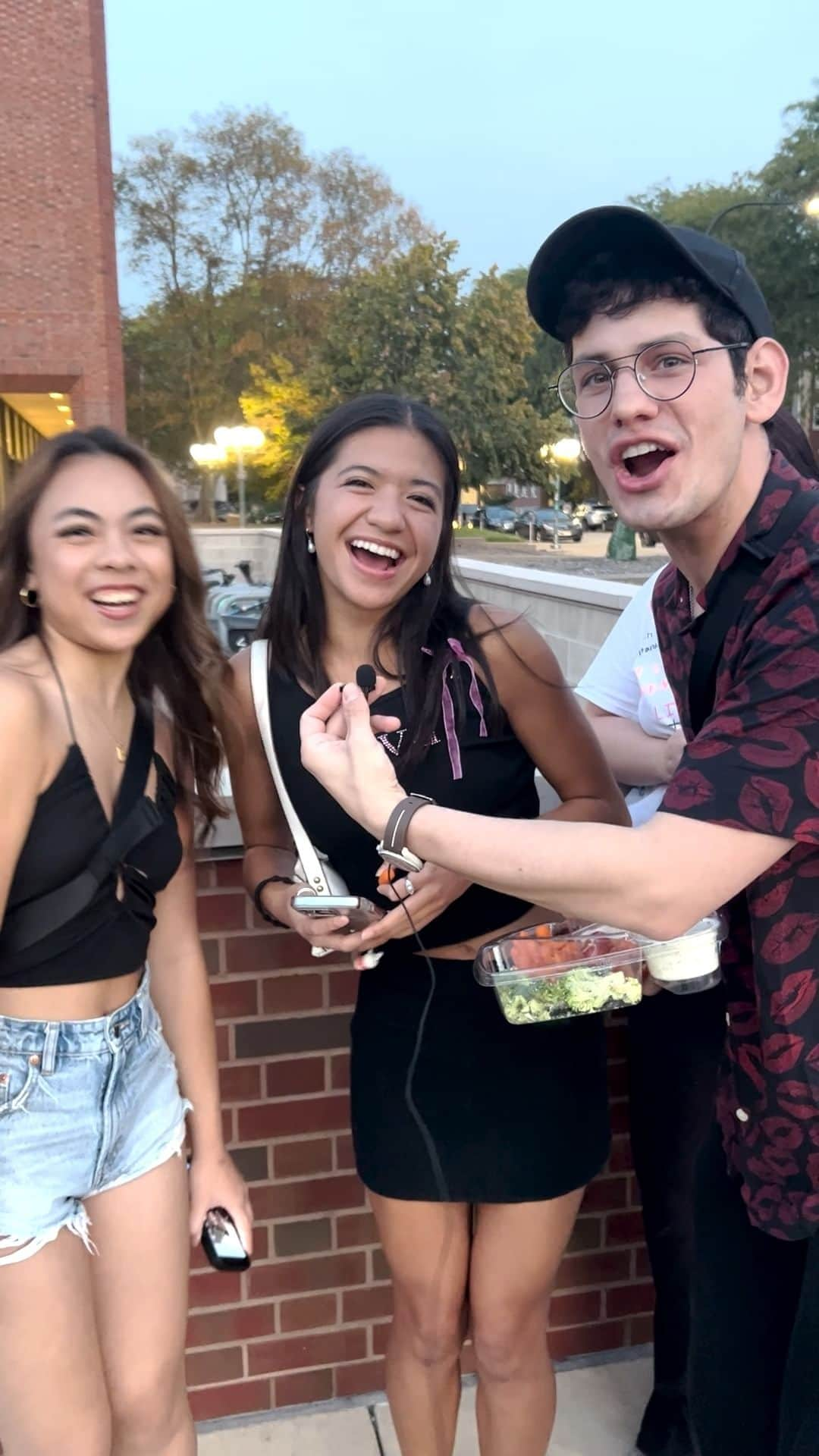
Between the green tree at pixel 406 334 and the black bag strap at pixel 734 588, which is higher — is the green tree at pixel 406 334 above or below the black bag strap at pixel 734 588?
above

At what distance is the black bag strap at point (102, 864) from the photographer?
4.72 ft

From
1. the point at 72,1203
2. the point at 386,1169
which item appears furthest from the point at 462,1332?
the point at 72,1203

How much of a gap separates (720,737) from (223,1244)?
1233 millimetres

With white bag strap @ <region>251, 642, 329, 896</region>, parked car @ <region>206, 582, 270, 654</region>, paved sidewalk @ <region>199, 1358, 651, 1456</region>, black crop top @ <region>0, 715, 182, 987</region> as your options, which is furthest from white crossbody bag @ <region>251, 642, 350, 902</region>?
parked car @ <region>206, 582, 270, 654</region>

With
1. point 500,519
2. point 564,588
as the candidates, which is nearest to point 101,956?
point 564,588

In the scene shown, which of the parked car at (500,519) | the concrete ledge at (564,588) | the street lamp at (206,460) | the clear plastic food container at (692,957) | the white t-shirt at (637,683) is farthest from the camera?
the parked car at (500,519)

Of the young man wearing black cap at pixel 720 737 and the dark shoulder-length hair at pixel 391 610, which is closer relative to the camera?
the young man wearing black cap at pixel 720 737

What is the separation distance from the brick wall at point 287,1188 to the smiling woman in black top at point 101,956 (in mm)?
374

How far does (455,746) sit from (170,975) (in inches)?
25.3

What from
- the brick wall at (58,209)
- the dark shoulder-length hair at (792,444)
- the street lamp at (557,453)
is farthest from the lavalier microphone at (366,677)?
the street lamp at (557,453)

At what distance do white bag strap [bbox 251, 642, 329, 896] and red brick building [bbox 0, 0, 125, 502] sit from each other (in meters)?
21.1

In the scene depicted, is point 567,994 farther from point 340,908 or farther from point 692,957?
point 340,908

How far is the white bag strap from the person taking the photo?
1.75 m

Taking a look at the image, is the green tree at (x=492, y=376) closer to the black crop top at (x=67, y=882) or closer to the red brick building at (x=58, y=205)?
the red brick building at (x=58, y=205)
